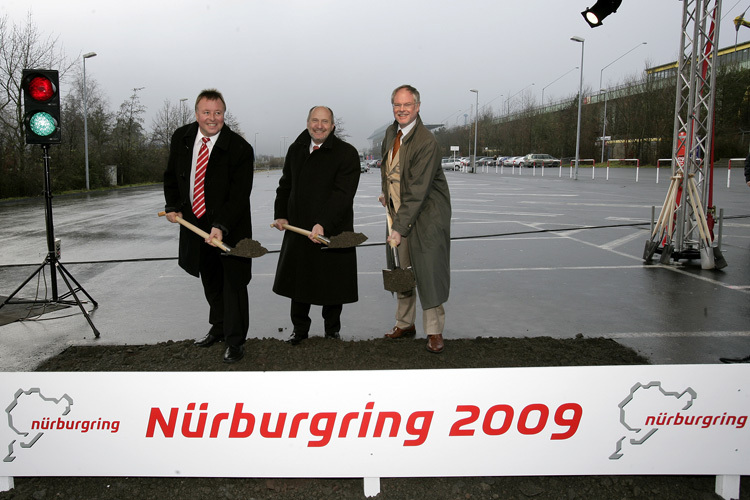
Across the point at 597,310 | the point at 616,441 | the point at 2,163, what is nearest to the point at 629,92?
the point at 2,163

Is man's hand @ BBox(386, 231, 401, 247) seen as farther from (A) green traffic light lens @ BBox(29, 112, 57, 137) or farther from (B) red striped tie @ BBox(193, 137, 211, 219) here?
(A) green traffic light lens @ BBox(29, 112, 57, 137)

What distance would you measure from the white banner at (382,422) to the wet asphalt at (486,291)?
202 cm

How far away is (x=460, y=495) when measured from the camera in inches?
A: 109

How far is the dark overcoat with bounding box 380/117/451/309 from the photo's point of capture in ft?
13.7

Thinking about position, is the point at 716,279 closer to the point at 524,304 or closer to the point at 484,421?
the point at 524,304

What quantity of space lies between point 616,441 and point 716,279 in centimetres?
611

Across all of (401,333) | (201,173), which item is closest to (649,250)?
(401,333)

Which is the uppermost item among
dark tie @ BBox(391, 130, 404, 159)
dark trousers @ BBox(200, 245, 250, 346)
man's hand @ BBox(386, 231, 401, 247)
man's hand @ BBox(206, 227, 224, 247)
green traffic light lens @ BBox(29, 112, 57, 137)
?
green traffic light lens @ BBox(29, 112, 57, 137)

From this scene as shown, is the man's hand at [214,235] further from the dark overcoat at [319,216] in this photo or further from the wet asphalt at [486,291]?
the wet asphalt at [486,291]

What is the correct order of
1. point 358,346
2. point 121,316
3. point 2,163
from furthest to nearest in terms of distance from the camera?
point 2,163 < point 121,316 < point 358,346

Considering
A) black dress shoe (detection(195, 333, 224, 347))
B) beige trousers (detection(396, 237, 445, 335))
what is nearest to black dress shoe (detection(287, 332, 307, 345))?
black dress shoe (detection(195, 333, 224, 347))

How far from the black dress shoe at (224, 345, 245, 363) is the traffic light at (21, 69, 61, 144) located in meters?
3.35

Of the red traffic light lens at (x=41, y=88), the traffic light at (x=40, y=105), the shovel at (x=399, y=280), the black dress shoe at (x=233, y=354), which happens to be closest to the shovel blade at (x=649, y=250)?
the shovel at (x=399, y=280)

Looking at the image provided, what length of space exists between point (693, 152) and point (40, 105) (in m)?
8.38
